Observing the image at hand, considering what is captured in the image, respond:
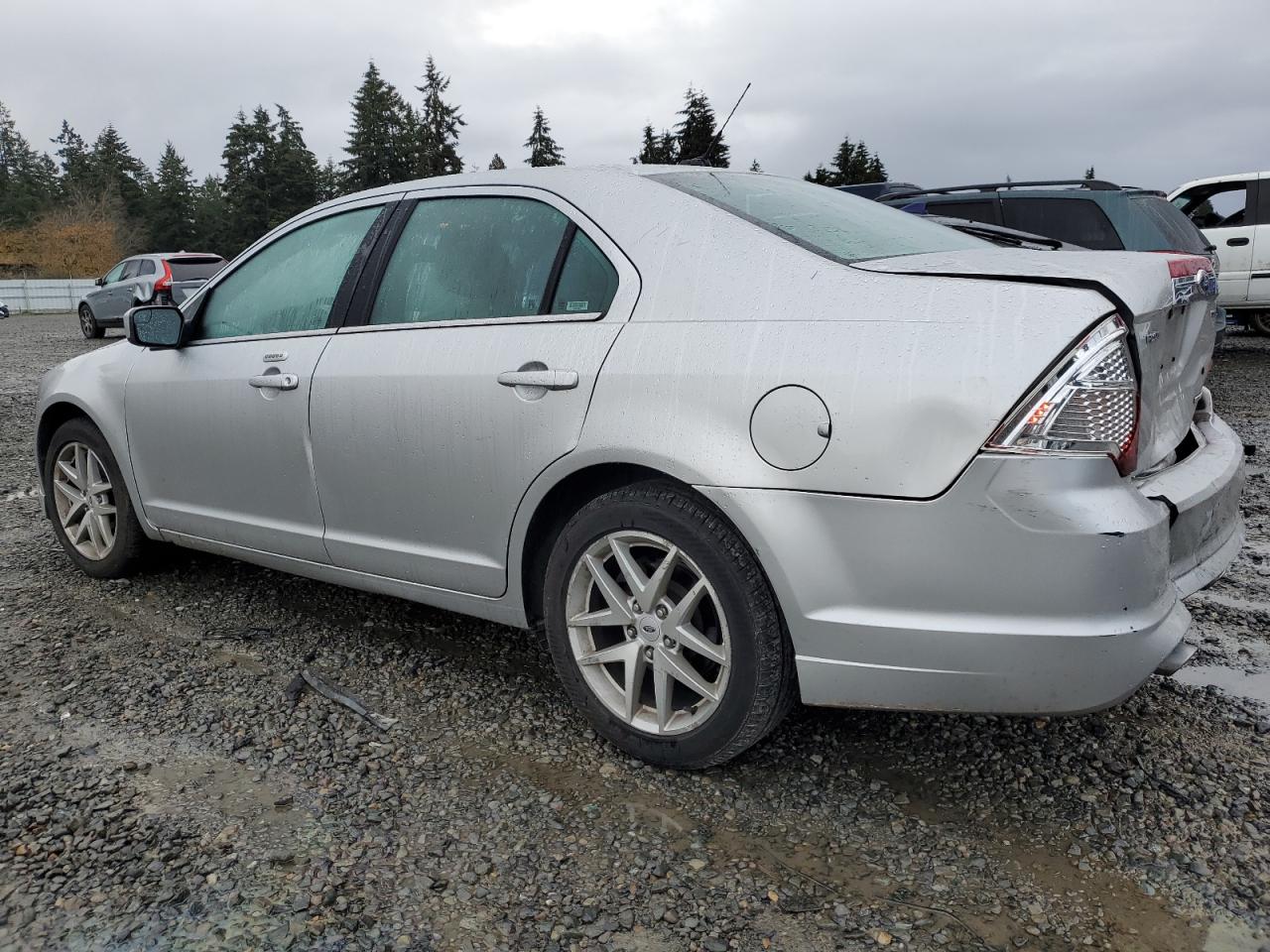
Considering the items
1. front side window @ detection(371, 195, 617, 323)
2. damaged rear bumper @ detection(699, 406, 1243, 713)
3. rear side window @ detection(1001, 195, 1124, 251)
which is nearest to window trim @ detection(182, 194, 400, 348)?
front side window @ detection(371, 195, 617, 323)

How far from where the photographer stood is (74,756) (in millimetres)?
2729

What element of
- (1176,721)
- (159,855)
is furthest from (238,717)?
(1176,721)

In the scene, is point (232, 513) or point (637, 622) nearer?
point (637, 622)

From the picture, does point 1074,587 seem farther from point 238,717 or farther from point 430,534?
point 238,717

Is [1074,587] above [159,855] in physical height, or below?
above

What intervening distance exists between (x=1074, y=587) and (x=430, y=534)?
1.78m

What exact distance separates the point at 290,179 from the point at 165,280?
183 feet

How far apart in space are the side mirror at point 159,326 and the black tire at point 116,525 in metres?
0.64

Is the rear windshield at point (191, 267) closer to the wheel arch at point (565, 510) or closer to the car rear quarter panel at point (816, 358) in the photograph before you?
the wheel arch at point (565, 510)

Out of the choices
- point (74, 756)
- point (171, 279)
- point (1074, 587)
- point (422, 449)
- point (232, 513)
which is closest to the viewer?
point (1074, 587)

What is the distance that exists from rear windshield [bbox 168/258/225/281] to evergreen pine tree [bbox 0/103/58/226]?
51.2 metres

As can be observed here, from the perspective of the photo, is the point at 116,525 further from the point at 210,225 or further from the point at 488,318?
the point at 210,225

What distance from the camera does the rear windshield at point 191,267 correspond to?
18.2 metres

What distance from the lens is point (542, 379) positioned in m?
2.64
